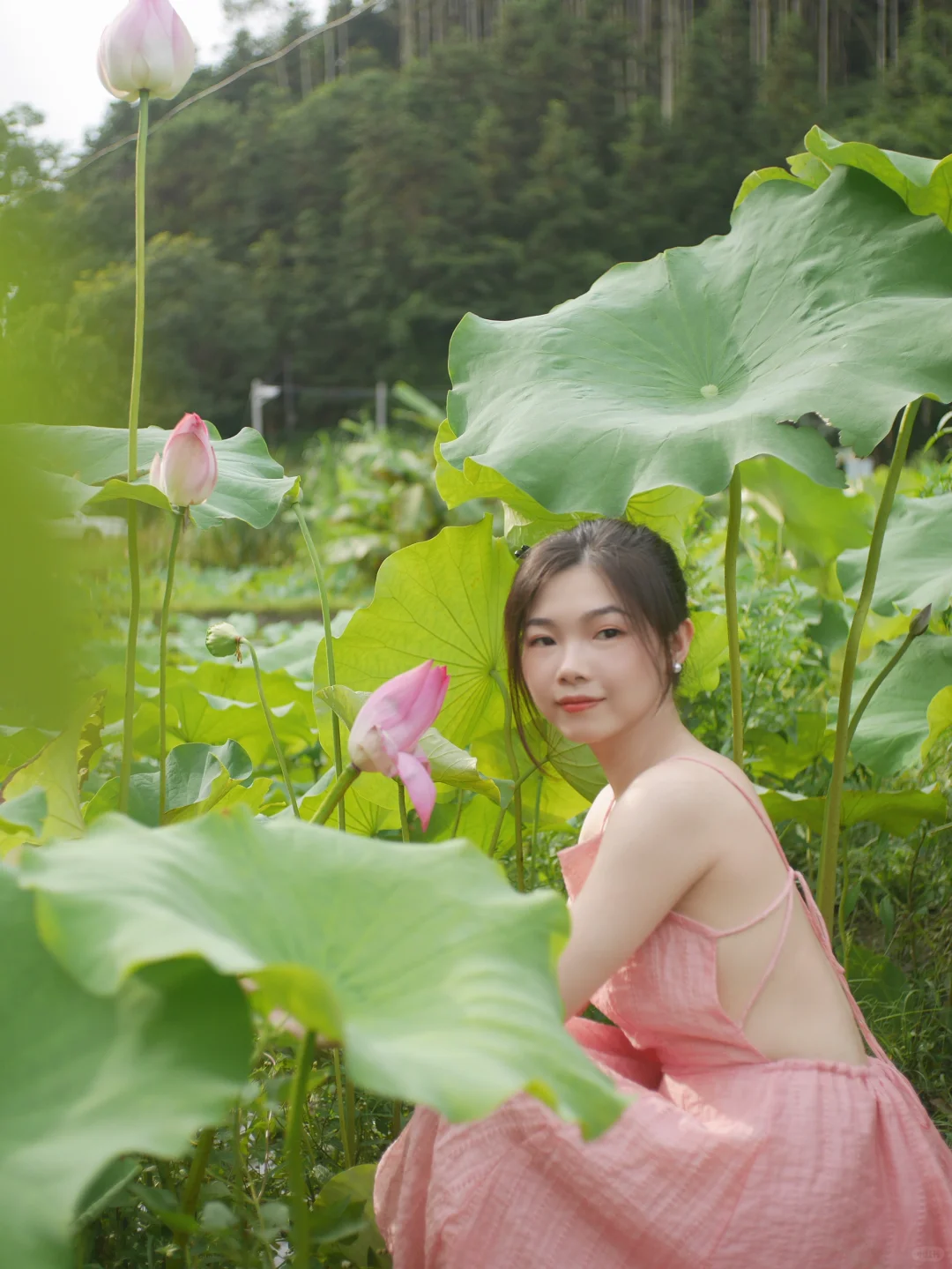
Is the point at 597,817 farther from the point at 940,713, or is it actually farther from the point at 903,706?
the point at 903,706

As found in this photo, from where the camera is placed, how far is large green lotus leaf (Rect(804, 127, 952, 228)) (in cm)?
124

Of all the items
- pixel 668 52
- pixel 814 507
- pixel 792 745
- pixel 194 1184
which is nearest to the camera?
pixel 194 1184

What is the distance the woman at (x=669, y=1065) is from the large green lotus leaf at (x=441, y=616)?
0.67 feet

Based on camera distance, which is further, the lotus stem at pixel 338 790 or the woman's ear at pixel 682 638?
the woman's ear at pixel 682 638

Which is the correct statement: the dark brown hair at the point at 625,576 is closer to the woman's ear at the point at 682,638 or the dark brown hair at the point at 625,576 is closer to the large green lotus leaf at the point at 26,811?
the woman's ear at the point at 682,638

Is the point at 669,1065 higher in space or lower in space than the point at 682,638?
lower

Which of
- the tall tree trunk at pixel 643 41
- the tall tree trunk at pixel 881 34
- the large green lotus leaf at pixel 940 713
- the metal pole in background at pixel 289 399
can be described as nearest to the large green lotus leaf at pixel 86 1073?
the large green lotus leaf at pixel 940 713

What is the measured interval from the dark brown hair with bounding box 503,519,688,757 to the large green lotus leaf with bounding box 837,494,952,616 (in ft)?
1.14

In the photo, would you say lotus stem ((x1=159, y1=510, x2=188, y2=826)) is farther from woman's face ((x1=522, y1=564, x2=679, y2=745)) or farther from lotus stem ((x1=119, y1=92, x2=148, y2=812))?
woman's face ((x1=522, y1=564, x2=679, y2=745))

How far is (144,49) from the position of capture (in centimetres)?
100

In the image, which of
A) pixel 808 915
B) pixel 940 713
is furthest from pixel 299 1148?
pixel 940 713

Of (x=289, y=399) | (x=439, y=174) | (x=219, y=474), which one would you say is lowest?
(x=219, y=474)

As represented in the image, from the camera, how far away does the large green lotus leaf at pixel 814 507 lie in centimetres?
187

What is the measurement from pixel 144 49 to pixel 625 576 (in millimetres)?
591
